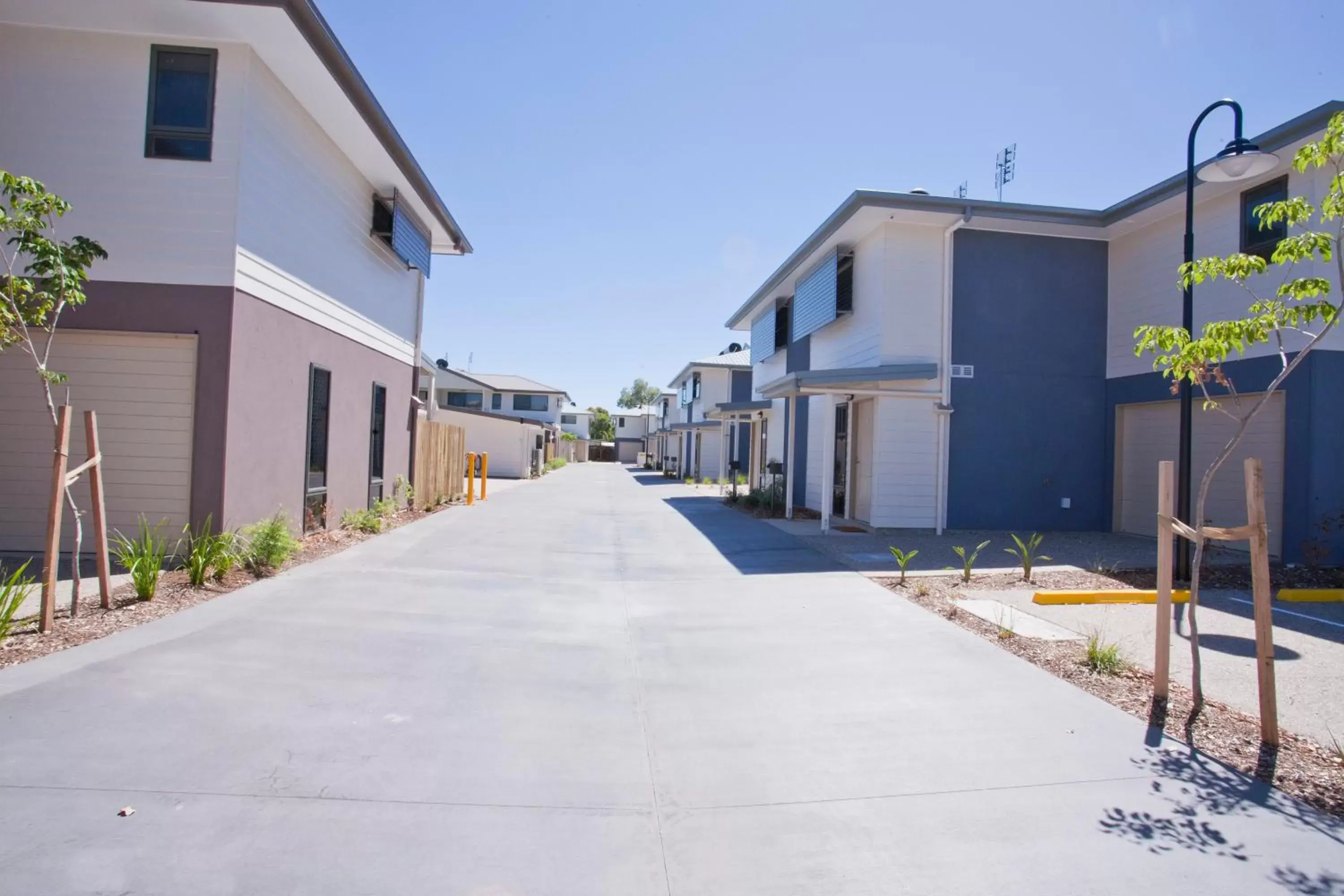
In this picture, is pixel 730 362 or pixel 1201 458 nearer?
pixel 1201 458

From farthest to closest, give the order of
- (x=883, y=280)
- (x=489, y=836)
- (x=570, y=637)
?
(x=883, y=280) < (x=570, y=637) < (x=489, y=836)

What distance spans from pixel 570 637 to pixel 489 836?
10.2ft

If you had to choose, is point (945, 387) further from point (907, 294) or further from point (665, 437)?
point (665, 437)

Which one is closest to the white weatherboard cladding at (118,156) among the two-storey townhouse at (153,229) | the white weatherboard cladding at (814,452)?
the two-storey townhouse at (153,229)

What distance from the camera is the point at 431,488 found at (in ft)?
54.4

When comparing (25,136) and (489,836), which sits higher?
(25,136)

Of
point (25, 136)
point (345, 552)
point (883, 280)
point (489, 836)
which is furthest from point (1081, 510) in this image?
point (25, 136)

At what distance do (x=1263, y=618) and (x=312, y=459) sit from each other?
413 inches

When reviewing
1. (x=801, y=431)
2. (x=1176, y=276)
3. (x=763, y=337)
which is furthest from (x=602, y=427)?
(x=1176, y=276)

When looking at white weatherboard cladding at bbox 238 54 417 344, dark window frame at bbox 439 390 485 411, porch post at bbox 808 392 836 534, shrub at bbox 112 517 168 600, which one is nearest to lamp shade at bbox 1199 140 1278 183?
porch post at bbox 808 392 836 534

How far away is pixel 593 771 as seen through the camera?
3906 mm

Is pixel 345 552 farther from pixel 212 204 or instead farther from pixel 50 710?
pixel 50 710

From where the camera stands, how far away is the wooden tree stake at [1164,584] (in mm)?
4824

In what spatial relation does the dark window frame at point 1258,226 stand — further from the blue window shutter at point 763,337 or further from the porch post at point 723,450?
the porch post at point 723,450
